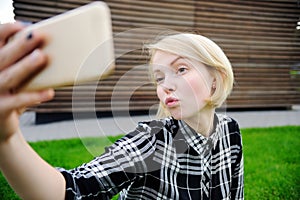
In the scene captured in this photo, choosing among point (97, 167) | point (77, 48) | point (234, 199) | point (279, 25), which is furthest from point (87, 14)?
point (279, 25)

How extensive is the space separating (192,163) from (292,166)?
6.34 ft

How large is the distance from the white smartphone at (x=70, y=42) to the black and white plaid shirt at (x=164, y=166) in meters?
0.35

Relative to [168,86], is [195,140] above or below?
below

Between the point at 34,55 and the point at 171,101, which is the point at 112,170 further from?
the point at 34,55

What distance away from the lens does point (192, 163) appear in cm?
103

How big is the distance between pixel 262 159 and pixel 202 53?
7.00ft

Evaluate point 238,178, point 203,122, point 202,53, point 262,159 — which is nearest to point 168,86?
point 202,53

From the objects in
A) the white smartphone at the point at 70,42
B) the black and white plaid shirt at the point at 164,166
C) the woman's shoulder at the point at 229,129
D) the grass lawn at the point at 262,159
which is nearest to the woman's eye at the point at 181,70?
the black and white plaid shirt at the point at 164,166

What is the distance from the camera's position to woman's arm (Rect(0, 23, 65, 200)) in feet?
A: 1.36

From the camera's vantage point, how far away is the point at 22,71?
1.35ft

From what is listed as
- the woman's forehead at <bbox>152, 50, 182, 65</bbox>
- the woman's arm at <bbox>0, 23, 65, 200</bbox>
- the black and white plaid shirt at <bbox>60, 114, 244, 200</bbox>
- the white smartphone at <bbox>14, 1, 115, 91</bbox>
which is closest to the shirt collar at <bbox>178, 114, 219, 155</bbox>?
the black and white plaid shirt at <bbox>60, 114, 244, 200</bbox>

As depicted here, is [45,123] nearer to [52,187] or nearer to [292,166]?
[292,166]

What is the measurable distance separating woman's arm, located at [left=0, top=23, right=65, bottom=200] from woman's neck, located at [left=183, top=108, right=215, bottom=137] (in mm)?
532

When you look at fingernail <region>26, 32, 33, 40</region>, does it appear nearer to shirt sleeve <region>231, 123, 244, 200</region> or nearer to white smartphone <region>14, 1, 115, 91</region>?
white smartphone <region>14, 1, 115, 91</region>
